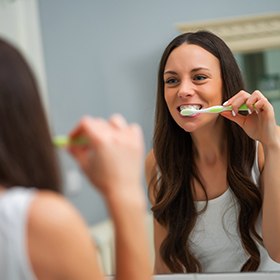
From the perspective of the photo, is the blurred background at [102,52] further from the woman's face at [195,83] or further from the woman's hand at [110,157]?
the woman's hand at [110,157]

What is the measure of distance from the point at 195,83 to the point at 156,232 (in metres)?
0.24

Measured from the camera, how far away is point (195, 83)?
70 cm

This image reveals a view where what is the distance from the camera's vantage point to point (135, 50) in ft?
2.58

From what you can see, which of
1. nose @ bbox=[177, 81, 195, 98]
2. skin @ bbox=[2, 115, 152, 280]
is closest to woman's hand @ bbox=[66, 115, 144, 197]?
skin @ bbox=[2, 115, 152, 280]

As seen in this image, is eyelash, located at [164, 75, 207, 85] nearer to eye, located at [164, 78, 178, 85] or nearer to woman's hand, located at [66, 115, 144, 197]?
eye, located at [164, 78, 178, 85]

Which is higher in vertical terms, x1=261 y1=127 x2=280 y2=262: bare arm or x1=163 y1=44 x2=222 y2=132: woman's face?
x1=163 y1=44 x2=222 y2=132: woman's face

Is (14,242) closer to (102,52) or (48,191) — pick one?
(48,191)

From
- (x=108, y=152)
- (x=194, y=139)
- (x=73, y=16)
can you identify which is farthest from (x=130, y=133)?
(x=73, y=16)

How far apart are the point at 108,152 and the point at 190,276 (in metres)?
0.43

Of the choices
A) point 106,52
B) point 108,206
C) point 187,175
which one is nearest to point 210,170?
point 187,175

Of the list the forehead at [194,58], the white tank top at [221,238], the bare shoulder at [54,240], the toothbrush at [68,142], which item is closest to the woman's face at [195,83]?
the forehead at [194,58]

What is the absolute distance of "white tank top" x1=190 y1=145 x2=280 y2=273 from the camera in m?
0.73

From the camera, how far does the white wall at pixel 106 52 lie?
761 mm

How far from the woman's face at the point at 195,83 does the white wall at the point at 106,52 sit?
0.20 feet
